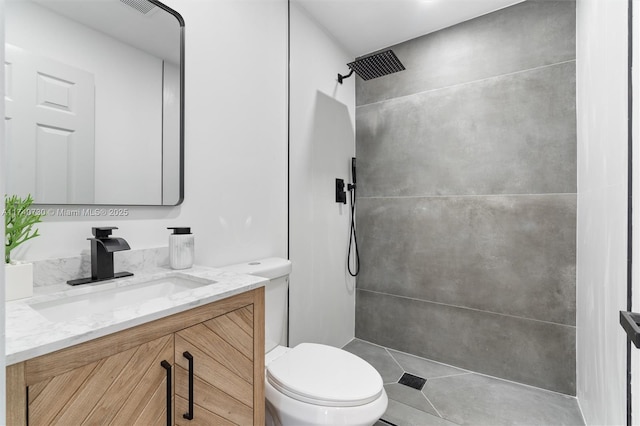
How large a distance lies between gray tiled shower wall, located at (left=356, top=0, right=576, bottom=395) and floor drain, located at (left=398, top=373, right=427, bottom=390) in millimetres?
279

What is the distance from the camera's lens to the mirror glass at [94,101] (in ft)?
2.95

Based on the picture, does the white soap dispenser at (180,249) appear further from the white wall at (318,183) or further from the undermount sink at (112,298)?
the white wall at (318,183)

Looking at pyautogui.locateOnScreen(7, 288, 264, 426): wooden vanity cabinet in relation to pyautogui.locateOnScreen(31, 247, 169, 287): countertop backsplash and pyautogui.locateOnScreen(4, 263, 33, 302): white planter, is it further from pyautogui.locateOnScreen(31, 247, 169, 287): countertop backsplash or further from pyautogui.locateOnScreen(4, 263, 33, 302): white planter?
pyautogui.locateOnScreen(31, 247, 169, 287): countertop backsplash

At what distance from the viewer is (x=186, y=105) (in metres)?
1.31

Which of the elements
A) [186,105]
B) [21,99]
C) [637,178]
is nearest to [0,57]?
[21,99]

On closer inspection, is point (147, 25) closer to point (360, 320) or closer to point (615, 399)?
point (615, 399)

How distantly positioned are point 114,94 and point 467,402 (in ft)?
7.65

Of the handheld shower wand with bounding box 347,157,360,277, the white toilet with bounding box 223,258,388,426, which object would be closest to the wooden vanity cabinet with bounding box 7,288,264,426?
the white toilet with bounding box 223,258,388,426

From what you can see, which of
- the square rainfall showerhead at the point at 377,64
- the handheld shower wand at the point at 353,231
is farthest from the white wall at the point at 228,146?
the handheld shower wand at the point at 353,231

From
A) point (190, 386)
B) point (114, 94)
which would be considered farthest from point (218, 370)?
point (114, 94)

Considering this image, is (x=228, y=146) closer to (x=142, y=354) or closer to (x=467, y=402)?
(x=142, y=354)

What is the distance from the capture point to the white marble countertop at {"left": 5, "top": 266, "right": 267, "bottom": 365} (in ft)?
1.76

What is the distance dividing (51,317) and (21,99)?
65cm

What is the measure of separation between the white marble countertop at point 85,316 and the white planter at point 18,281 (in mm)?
Result: 23
